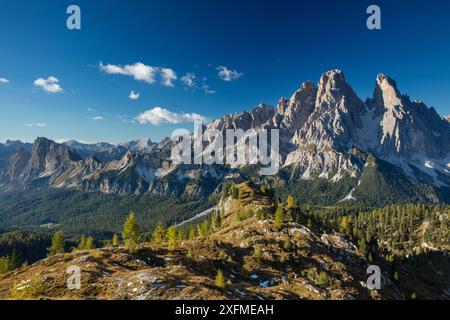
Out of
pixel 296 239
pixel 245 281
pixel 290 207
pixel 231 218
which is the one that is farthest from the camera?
pixel 231 218

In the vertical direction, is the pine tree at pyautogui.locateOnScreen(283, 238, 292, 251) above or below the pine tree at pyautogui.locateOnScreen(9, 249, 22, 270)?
above

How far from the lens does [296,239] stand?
10112 cm

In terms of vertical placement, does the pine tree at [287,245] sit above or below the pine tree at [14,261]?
above

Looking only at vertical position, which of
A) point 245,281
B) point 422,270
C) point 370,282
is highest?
point 245,281

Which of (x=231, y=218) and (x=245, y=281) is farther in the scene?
(x=231, y=218)

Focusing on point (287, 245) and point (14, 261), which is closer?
point (14, 261)

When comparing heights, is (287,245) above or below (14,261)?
above

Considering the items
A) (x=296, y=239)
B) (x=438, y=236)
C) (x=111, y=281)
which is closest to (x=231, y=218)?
(x=296, y=239)

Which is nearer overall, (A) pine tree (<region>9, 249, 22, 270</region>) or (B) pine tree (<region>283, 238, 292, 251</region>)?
(A) pine tree (<region>9, 249, 22, 270</region>)

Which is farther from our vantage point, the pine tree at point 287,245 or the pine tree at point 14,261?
the pine tree at point 287,245

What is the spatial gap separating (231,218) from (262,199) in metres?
23.8

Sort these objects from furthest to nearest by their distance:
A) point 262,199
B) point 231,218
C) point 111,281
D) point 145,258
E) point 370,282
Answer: point 262,199, point 231,218, point 370,282, point 145,258, point 111,281
